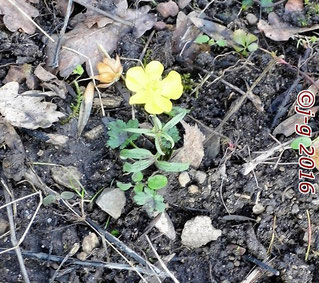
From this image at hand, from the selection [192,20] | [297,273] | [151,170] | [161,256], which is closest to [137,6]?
[192,20]

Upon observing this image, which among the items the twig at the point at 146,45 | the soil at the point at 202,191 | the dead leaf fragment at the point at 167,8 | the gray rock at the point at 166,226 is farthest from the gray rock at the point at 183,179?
the dead leaf fragment at the point at 167,8

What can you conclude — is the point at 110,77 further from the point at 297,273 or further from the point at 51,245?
the point at 297,273

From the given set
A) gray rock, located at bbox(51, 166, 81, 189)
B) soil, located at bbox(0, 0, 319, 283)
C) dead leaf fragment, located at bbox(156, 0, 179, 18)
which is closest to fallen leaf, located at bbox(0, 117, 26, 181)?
soil, located at bbox(0, 0, 319, 283)

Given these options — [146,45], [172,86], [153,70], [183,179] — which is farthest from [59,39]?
[183,179]

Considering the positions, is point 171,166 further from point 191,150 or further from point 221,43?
point 221,43

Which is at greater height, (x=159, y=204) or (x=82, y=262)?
(x=159, y=204)

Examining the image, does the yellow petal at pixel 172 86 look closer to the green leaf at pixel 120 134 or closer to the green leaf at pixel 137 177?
the green leaf at pixel 120 134
